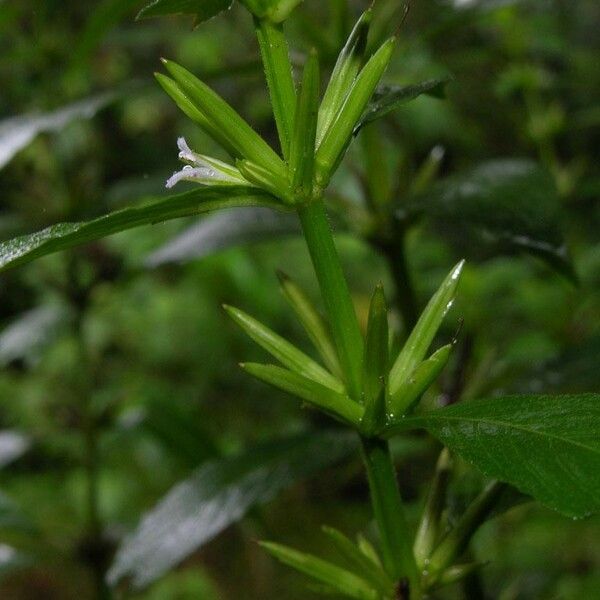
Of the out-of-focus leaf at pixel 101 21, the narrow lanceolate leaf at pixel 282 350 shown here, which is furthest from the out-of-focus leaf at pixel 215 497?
the out-of-focus leaf at pixel 101 21

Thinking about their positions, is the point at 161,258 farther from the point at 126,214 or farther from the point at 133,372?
the point at 133,372

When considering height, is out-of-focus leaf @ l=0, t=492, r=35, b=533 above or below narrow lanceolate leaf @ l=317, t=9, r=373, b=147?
below

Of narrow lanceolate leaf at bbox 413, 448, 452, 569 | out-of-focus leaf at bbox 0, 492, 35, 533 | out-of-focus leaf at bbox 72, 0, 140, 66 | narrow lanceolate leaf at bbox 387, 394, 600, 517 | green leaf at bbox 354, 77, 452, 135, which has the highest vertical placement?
out-of-focus leaf at bbox 72, 0, 140, 66

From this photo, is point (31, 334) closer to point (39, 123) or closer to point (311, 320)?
point (39, 123)

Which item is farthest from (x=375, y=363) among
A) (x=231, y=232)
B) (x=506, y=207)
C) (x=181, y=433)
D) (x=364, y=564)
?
(x=181, y=433)

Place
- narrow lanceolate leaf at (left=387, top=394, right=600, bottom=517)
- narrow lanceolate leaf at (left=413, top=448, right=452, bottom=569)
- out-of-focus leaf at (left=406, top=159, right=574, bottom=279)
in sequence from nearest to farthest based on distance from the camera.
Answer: narrow lanceolate leaf at (left=387, top=394, right=600, bottom=517) → narrow lanceolate leaf at (left=413, top=448, right=452, bottom=569) → out-of-focus leaf at (left=406, top=159, right=574, bottom=279)

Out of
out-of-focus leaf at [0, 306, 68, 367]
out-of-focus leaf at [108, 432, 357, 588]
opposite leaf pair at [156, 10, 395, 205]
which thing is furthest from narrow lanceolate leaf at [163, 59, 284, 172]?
out-of-focus leaf at [0, 306, 68, 367]

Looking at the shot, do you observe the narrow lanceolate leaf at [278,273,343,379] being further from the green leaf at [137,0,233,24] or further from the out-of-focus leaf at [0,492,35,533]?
the out-of-focus leaf at [0,492,35,533]

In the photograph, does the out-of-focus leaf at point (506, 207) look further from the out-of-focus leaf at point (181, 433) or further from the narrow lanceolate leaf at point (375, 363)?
the out-of-focus leaf at point (181, 433)

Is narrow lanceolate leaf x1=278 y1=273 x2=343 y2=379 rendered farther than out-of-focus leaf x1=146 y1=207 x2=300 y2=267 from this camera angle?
No
